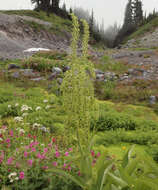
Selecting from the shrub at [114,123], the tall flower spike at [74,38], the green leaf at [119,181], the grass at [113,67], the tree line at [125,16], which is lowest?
the shrub at [114,123]

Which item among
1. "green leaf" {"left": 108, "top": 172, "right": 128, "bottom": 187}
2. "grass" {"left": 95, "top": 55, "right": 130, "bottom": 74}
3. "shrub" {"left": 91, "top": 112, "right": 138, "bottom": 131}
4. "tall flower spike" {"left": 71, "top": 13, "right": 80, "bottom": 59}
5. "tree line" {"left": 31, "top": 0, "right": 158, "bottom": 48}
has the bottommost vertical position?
"shrub" {"left": 91, "top": 112, "right": 138, "bottom": 131}

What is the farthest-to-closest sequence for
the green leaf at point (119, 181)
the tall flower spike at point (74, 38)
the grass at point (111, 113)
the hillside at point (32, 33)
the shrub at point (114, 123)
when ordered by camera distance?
the hillside at point (32, 33) → the shrub at point (114, 123) → the grass at point (111, 113) → the tall flower spike at point (74, 38) → the green leaf at point (119, 181)

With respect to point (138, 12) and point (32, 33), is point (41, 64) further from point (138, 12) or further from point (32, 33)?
point (138, 12)

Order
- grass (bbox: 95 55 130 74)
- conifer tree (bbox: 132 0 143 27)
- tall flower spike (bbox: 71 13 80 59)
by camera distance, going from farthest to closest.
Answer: conifer tree (bbox: 132 0 143 27) < grass (bbox: 95 55 130 74) < tall flower spike (bbox: 71 13 80 59)

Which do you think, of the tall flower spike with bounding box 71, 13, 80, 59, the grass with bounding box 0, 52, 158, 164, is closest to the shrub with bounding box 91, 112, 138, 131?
the grass with bounding box 0, 52, 158, 164

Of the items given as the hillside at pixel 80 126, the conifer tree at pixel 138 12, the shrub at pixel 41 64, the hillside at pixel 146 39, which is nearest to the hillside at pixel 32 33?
the hillside at pixel 146 39

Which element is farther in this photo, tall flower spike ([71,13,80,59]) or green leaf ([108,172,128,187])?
tall flower spike ([71,13,80,59])

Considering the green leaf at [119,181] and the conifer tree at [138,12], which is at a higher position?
the conifer tree at [138,12]

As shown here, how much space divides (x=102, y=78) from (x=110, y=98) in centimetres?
261

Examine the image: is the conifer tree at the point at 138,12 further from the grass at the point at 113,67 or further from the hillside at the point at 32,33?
the grass at the point at 113,67

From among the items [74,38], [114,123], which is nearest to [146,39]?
[114,123]

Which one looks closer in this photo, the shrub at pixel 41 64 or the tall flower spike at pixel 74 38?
the tall flower spike at pixel 74 38

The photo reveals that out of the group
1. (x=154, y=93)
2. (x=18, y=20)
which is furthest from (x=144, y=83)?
(x=18, y=20)

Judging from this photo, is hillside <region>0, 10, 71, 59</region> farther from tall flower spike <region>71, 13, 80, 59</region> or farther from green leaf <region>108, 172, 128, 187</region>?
green leaf <region>108, 172, 128, 187</region>
